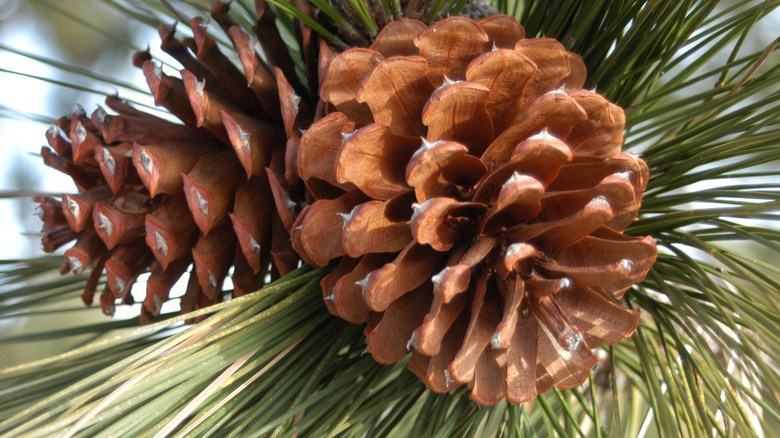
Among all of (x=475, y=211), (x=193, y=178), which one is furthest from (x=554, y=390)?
(x=193, y=178)

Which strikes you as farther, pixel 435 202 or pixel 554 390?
pixel 554 390

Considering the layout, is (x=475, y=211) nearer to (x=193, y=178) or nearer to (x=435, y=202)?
(x=435, y=202)

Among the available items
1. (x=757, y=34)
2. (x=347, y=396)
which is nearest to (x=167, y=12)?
(x=347, y=396)

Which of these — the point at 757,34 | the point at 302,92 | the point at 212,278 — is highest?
the point at 302,92

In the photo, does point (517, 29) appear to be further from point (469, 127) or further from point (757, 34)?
point (757, 34)
